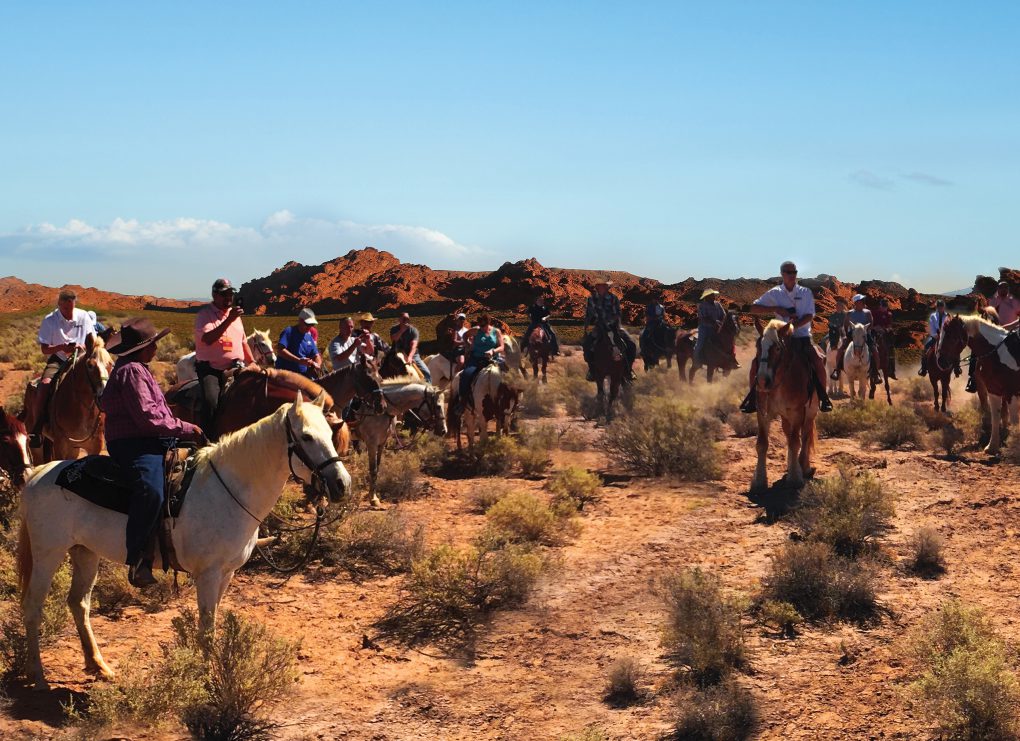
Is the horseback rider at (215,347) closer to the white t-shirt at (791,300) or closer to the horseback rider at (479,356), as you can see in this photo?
the horseback rider at (479,356)

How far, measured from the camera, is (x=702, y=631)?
7922 mm

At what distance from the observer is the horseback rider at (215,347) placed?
1077 cm

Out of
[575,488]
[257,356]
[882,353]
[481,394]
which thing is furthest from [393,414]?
[882,353]

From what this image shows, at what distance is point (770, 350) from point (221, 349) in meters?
7.12

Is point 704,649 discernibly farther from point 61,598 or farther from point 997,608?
point 61,598

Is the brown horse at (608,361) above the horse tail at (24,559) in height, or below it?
above

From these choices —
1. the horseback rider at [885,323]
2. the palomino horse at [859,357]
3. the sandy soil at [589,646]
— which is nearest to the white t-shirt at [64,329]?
the sandy soil at [589,646]

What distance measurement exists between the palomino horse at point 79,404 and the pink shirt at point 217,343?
1287mm

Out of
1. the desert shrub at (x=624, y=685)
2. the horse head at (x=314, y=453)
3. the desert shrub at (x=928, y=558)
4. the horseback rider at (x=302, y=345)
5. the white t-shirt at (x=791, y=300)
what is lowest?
the desert shrub at (x=624, y=685)

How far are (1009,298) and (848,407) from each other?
4.27 meters

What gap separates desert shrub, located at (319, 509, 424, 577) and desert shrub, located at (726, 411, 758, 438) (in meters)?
10.1

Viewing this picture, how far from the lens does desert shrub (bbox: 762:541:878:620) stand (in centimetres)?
880

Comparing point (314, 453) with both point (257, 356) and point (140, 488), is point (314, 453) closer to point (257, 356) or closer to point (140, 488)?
point (140, 488)

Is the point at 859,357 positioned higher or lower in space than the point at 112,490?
higher
